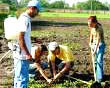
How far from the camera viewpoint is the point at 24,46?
7215 mm

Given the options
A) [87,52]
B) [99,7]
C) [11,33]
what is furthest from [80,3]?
[11,33]

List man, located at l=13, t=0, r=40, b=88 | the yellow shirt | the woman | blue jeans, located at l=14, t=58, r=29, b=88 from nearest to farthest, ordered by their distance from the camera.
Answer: man, located at l=13, t=0, r=40, b=88 < blue jeans, located at l=14, t=58, r=29, b=88 < the yellow shirt < the woman

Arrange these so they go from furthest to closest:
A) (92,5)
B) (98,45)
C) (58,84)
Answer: (92,5) → (98,45) → (58,84)

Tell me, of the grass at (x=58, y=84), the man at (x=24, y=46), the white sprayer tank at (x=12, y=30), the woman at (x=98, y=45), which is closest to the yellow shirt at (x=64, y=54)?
the grass at (x=58, y=84)

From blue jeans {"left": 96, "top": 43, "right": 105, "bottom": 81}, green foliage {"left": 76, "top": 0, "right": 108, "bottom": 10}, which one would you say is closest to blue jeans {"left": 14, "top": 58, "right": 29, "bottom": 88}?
blue jeans {"left": 96, "top": 43, "right": 105, "bottom": 81}

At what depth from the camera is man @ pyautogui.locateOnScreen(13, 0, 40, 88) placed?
23.7ft

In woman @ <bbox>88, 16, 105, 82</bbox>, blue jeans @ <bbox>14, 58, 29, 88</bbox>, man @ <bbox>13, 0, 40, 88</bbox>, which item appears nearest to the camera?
man @ <bbox>13, 0, 40, 88</bbox>

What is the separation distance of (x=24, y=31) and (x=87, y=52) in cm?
916

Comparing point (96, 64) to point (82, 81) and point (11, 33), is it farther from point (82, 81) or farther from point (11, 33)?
point (11, 33)

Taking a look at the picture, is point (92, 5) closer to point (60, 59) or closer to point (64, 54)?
point (60, 59)

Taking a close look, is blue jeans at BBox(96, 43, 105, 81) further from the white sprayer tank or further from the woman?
the white sprayer tank

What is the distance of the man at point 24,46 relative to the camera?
7223mm

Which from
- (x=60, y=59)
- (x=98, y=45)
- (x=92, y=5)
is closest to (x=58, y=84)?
(x=60, y=59)

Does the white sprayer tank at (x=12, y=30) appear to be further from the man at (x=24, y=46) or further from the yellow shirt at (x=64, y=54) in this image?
the yellow shirt at (x=64, y=54)
